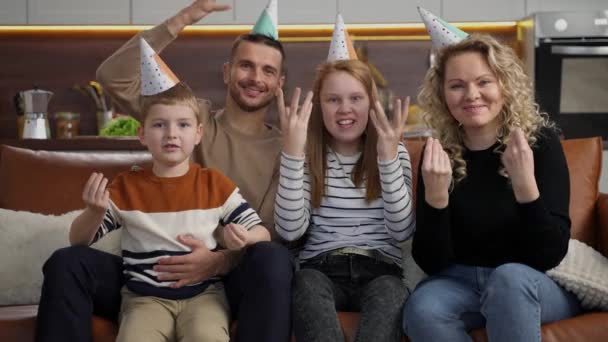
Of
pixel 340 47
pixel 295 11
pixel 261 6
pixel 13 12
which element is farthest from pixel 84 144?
pixel 340 47

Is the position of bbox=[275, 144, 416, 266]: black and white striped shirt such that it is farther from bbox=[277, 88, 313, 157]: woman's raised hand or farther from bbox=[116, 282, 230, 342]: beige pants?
bbox=[116, 282, 230, 342]: beige pants

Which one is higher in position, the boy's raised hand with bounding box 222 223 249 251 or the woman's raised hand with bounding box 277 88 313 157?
the woman's raised hand with bounding box 277 88 313 157

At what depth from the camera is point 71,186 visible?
7.51 feet

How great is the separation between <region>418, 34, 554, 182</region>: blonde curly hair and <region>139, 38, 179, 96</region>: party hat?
0.70 m

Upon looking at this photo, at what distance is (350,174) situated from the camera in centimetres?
206

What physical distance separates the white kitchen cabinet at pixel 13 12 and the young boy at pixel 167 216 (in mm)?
2407

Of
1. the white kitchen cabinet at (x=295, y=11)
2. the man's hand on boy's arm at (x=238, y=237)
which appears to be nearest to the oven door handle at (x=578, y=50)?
the white kitchen cabinet at (x=295, y=11)

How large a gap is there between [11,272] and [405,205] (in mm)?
1038

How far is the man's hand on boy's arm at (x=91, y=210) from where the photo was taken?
1761 millimetres

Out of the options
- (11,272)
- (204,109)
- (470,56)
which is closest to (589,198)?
(470,56)

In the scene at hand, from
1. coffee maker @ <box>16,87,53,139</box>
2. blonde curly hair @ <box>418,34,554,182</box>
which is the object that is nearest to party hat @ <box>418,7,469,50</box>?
blonde curly hair @ <box>418,34,554,182</box>

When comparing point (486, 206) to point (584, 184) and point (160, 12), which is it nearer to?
point (584, 184)

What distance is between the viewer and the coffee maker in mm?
4016

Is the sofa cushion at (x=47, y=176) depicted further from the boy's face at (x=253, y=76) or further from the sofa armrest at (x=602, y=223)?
the sofa armrest at (x=602, y=223)
